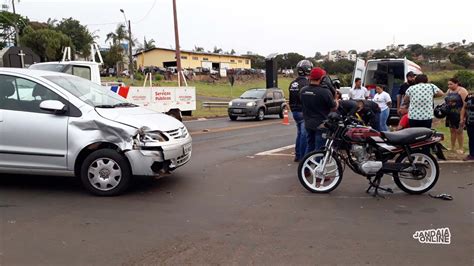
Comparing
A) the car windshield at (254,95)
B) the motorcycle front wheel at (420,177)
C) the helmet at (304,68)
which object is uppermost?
the helmet at (304,68)

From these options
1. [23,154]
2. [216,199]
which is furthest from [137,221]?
[23,154]

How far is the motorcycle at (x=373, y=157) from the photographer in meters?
6.07

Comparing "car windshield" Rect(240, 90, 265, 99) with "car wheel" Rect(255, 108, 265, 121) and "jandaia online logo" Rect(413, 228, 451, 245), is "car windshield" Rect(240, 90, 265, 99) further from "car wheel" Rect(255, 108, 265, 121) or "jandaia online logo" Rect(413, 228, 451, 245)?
"jandaia online logo" Rect(413, 228, 451, 245)

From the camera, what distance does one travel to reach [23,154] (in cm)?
586

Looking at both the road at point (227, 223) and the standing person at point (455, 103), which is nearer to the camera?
the road at point (227, 223)

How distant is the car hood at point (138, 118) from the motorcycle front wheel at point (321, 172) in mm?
1990

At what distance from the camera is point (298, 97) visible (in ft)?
27.0

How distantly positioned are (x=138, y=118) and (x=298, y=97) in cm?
340

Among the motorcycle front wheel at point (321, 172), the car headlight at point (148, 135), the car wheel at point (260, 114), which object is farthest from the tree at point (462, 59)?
the car headlight at point (148, 135)

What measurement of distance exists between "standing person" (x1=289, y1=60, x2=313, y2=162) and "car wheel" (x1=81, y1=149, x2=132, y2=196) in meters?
3.70

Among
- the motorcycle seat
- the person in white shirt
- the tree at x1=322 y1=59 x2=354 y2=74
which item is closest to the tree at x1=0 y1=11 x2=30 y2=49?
the tree at x1=322 y1=59 x2=354 y2=74

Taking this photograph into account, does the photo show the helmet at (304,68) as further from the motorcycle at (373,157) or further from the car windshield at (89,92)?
the car windshield at (89,92)

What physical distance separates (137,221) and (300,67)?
457cm

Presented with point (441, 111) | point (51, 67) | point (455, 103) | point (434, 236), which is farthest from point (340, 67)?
point (434, 236)
